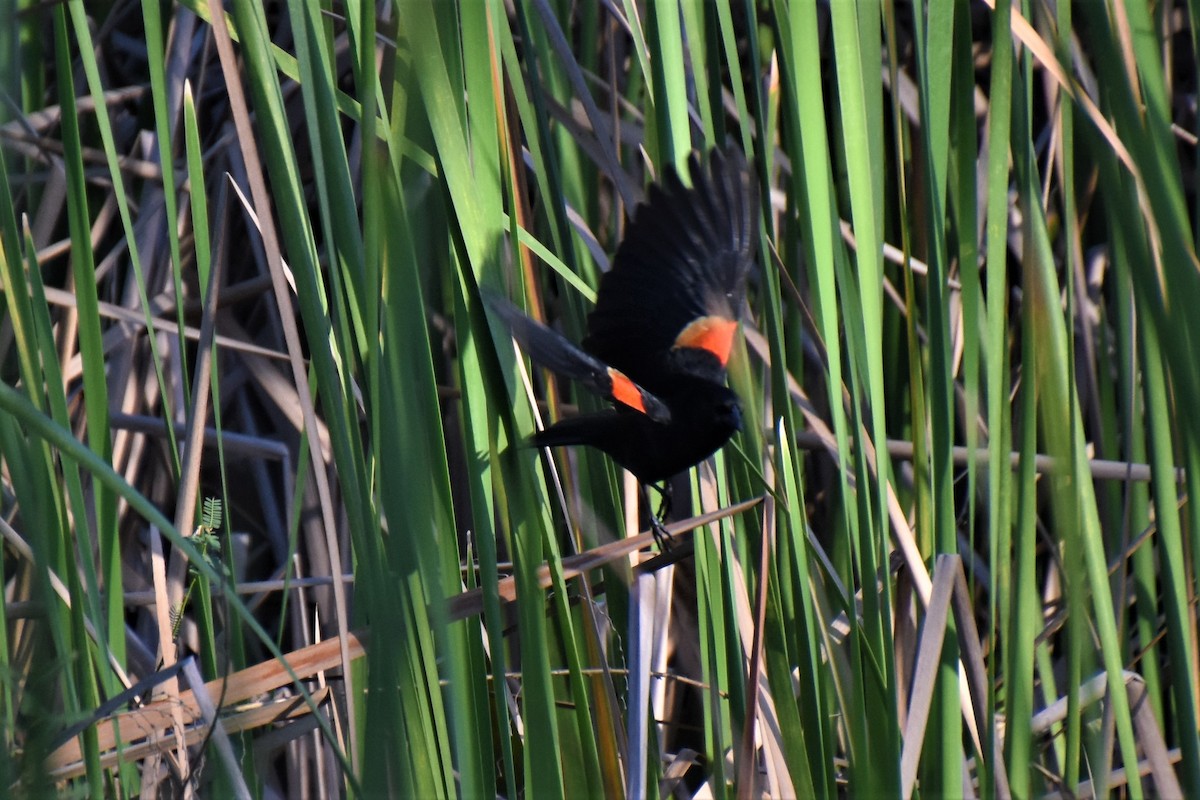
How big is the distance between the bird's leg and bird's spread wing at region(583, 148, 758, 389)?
0.52ft

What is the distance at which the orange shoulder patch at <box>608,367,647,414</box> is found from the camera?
3.73 feet

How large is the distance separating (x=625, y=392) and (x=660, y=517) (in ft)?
1.63

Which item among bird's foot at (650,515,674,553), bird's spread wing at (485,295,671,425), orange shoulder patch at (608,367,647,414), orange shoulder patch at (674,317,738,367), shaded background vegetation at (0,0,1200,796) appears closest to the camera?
shaded background vegetation at (0,0,1200,796)

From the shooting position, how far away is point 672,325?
5.13 ft

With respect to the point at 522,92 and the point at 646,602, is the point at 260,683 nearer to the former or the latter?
the point at 646,602

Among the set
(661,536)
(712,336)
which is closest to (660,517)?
(661,536)

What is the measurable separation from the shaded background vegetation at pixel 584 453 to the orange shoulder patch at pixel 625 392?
0.31ft

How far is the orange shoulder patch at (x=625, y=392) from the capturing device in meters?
1.14

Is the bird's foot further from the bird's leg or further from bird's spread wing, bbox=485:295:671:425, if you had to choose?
bird's spread wing, bbox=485:295:671:425

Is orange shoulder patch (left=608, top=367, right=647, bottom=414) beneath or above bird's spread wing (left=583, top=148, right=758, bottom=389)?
beneath

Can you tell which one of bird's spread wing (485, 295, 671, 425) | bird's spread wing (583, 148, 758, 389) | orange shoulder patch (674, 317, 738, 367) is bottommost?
bird's spread wing (485, 295, 671, 425)

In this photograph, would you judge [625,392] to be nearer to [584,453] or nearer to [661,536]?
[584,453]

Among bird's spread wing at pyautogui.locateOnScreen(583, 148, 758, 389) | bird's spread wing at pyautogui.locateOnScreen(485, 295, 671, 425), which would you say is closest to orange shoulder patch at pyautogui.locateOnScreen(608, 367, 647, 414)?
bird's spread wing at pyautogui.locateOnScreen(485, 295, 671, 425)

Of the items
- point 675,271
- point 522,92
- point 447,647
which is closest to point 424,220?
point 447,647
